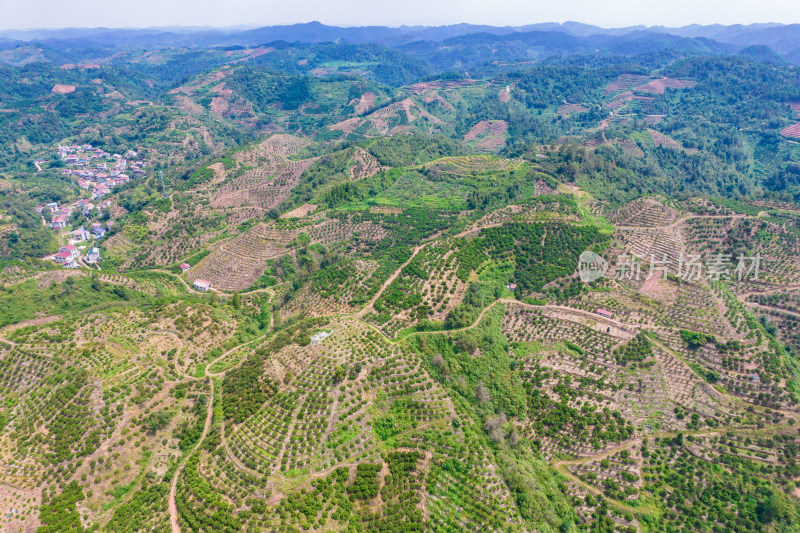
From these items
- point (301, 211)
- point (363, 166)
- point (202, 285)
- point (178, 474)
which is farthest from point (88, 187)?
point (178, 474)

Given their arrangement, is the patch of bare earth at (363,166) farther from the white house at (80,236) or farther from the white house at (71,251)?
the white house at (80,236)

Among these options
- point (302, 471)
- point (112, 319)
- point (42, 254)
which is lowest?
point (42, 254)

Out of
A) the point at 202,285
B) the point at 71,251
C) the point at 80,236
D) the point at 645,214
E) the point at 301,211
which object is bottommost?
the point at 80,236

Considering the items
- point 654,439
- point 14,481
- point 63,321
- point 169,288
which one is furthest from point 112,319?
point 654,439

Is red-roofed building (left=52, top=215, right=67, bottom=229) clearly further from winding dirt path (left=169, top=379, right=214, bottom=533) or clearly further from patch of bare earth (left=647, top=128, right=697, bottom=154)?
patch of bare earth (left=647, top=128, right=697, bottom=154)

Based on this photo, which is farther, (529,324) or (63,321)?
(529,324)

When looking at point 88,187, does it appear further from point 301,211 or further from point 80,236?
point 301,211

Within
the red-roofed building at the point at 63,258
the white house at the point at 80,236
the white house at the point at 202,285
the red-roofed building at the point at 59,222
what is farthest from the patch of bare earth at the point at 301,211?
the red-roofed building at the point at 59,222

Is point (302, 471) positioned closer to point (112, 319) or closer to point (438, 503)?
point (438, 503)
